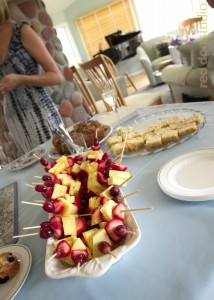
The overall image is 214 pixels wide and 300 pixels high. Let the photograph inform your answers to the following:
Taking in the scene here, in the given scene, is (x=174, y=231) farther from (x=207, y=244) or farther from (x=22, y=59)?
(x=22, y=59)

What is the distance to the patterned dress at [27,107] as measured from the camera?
58.8 inches

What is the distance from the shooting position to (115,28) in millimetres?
7906

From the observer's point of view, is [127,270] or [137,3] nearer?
[127,270]

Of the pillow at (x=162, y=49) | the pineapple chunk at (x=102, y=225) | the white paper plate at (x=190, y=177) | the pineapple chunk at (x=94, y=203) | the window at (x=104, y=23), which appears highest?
the window at (x=104, y=23)

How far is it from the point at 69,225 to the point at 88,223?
0.05 m

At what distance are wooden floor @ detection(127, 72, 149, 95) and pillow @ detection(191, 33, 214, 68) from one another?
3509mm

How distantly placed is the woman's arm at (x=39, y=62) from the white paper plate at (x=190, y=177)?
3.19 ft

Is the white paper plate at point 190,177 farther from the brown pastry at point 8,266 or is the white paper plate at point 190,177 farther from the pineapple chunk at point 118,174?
the brown pastry at point 8,266

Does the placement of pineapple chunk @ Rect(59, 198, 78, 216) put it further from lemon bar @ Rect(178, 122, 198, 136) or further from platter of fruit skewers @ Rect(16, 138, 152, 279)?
lemon bar @ Rect(178, 122, 198, 136)

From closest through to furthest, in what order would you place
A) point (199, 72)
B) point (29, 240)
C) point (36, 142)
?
point (29, 240) < point (36, 142) < point (199, 72)

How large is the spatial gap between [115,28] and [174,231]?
27.2 feet

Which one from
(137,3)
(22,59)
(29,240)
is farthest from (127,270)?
(137,3)

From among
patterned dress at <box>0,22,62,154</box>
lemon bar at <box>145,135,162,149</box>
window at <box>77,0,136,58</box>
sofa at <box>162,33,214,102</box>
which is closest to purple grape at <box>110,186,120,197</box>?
lemon bar at <box>145,135,162,149</box>

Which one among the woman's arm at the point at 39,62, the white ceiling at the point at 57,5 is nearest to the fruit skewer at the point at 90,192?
the woman's arm at the point at 39,62
